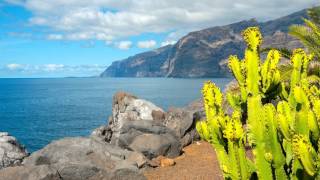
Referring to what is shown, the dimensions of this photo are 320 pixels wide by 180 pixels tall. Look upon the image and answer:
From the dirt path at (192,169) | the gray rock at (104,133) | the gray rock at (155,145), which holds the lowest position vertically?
the dirt path at (192,169)

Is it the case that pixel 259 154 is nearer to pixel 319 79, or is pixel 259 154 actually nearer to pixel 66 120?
pixel 319 79

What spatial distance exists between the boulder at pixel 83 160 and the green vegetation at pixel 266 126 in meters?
7.54

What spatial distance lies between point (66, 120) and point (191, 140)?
53.1 meters

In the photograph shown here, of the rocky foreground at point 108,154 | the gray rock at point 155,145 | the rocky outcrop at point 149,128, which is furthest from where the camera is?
the rocky outcrop at point 149,128

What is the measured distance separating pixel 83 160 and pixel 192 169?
481 cm

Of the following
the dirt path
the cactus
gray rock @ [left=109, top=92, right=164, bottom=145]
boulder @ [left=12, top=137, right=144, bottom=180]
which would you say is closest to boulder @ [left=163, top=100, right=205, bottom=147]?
the dirt path

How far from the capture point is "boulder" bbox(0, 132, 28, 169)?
66.3 feet

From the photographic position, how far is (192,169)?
62.8 feet

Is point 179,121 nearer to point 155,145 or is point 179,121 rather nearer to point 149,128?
point 149,128

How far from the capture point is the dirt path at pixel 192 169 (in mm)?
17811

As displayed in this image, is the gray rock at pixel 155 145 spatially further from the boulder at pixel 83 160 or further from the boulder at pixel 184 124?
the boulder at pixel 184 124

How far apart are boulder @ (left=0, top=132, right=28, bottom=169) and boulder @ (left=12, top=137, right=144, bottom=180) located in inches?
62.9

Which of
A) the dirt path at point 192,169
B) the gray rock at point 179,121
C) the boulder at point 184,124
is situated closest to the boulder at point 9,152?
the dirt path at point 192,169

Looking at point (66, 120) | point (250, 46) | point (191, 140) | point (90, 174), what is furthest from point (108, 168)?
point (66, 120)
